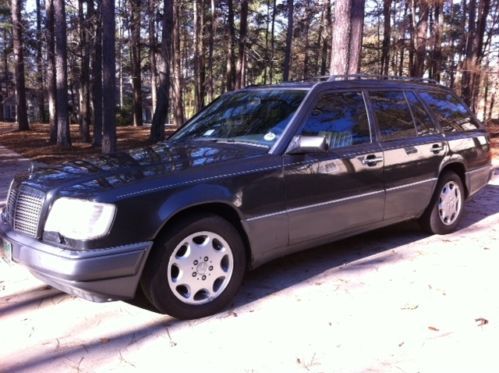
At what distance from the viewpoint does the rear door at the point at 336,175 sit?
436 centimetres

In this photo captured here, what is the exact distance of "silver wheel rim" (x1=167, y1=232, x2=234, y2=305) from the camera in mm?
3729

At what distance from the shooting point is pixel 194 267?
12.5ft

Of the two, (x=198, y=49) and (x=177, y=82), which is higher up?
(x=198, y=49)

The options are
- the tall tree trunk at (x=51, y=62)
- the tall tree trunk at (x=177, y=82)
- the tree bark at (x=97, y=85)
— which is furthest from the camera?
the tall tree trunk at (x=177, y=82)

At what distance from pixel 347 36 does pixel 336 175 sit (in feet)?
16.9

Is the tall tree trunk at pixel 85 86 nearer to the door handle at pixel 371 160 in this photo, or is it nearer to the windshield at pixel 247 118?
the windshield at pixel 247 118

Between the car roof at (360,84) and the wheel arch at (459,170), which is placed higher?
the car roof at (360,84)

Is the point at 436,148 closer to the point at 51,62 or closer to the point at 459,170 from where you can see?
the point at 459,170

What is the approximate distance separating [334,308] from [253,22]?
3961 cm

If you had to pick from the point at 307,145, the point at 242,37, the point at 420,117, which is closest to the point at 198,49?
the point at 242,37

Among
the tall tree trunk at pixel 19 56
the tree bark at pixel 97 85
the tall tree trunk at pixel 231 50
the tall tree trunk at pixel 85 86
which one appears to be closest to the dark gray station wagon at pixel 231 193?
the tree bark at pixel 97 85

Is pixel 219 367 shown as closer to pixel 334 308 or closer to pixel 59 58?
pixel 334 308

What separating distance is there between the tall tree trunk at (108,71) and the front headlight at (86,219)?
29.6 feet

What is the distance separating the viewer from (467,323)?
12.4 feet
